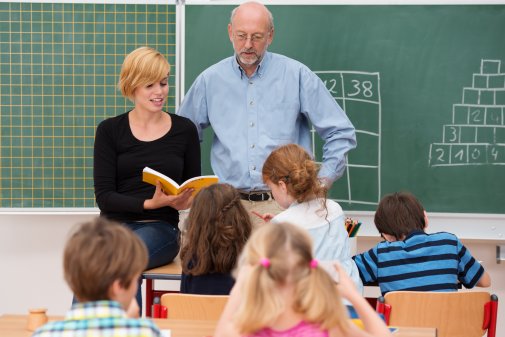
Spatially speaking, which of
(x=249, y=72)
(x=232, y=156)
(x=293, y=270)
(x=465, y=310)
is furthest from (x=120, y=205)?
(x=293, y=270)

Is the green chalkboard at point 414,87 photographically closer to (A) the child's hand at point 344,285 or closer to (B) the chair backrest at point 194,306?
(B) the chair backrest at point 194,306

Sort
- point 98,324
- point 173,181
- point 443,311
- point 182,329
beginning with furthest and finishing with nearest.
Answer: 1. point 173,181
2. point 443,311
3. point 182,329
4. point 98,324

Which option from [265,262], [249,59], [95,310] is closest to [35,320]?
[95,310]

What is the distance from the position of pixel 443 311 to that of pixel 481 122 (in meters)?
1.92

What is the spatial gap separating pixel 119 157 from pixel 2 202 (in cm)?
140

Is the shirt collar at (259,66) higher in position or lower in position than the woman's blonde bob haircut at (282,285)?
higher

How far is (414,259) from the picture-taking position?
11.8 ft

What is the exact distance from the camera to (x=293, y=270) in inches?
82.2

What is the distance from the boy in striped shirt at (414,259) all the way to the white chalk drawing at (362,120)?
112 centimetres

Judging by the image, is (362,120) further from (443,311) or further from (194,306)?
(194,306)

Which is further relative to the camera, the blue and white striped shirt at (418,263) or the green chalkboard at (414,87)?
the green chalkboard at (414,87)

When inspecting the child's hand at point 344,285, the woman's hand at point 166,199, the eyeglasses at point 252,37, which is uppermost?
the eyeglasses at point 252,37

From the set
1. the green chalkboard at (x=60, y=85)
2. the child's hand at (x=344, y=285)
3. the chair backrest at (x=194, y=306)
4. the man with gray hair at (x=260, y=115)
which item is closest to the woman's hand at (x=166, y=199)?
the man with gray hair at (x=260, y=115)

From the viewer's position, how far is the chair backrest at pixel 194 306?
113 inches
